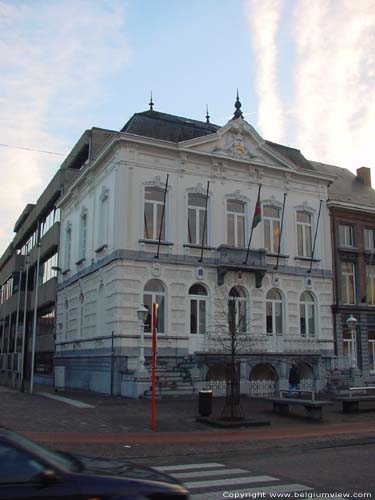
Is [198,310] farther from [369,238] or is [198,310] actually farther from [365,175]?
[365,175]

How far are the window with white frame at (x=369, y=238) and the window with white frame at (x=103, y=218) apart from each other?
716 inches

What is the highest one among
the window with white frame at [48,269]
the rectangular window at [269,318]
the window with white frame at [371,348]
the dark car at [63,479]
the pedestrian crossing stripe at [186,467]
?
the window with white frame at [48,269]

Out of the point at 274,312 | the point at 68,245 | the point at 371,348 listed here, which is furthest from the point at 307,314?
the point at 68,245

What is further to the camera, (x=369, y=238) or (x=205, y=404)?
(x=369, y=238)

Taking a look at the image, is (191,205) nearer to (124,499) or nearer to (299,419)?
(299,419)

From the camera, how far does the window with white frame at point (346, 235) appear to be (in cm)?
3812

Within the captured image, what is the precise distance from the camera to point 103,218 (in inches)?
1288

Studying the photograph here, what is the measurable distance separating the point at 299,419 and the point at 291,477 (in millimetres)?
10330

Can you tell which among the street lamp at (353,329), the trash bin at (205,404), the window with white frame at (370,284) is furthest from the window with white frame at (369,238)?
the trash bin at (205,404)

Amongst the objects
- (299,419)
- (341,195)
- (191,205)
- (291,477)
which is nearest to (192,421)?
(299,419)

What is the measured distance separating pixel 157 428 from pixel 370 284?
26105 mm

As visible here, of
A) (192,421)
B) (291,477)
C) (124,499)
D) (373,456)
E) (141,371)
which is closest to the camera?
(124,499)

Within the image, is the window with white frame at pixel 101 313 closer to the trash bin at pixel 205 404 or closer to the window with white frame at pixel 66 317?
the window with white frame at pixel 66 317

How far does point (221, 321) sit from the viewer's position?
31.2 meters
